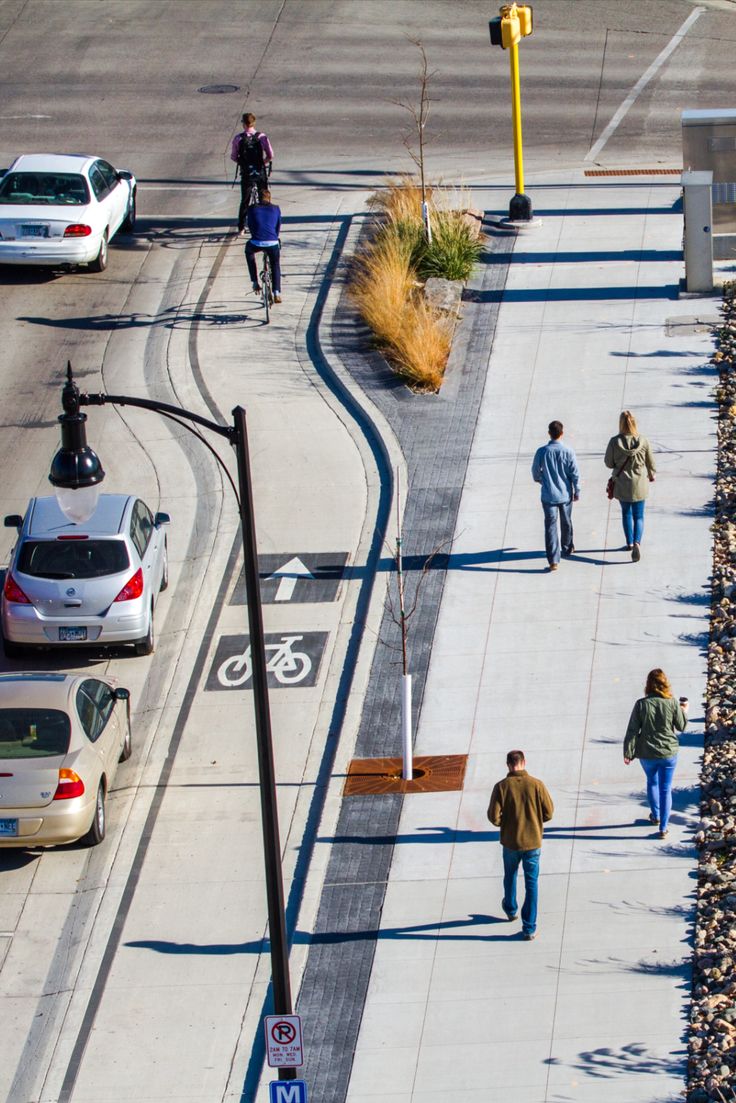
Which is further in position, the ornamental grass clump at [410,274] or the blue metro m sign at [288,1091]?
Answer: the ornamental grass clump at [410,274]

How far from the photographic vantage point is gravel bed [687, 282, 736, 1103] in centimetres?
1270

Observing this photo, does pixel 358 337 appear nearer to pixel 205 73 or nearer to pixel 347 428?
pixel 347 428

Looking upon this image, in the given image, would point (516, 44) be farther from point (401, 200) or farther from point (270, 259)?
point (270, 259)

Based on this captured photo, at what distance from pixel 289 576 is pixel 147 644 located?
2024mm

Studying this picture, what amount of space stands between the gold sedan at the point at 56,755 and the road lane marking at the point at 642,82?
1761 cm

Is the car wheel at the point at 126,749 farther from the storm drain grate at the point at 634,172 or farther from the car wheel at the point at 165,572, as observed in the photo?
the storm drain grate at the point at 634,172

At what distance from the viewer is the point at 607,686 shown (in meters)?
17.5

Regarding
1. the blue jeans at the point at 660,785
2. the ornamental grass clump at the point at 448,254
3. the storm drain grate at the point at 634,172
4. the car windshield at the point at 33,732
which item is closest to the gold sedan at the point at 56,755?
the car windshield at the point at 33,732

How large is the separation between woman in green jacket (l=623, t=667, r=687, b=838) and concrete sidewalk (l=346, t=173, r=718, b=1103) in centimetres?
73

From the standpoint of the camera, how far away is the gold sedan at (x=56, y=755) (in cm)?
1542

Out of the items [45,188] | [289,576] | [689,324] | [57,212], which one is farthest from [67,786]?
[45,188]

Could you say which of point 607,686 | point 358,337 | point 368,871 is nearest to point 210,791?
point 368,871

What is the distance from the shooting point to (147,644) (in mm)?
18844

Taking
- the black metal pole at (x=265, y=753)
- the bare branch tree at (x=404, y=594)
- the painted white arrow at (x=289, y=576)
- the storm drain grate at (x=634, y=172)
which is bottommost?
the painted white arrow at (x=289, y=576)
